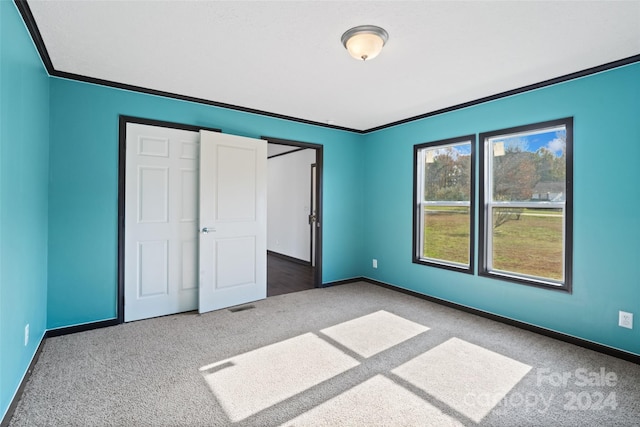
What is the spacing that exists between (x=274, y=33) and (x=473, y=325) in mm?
3312

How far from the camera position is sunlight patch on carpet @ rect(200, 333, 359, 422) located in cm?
205

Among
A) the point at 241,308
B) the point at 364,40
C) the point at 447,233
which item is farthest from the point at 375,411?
the point at 447,233

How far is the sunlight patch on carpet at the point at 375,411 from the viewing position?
185 centimetres

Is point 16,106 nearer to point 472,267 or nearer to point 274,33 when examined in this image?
point 274,33

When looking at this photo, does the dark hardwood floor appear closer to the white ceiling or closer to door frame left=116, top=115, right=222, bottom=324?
door frame left=116, top=115, right=222, bottom=324

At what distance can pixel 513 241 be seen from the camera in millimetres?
3477

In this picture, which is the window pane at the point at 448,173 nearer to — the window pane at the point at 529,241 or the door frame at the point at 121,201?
the window pane at the point at 529,241

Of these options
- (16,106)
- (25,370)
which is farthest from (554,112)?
(25,370)

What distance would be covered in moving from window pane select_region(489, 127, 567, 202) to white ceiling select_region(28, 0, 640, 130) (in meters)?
0.56

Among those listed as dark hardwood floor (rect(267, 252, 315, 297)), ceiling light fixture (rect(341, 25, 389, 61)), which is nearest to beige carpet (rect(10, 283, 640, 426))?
dark hardwood floor (rect(267, 252, 315, 297))

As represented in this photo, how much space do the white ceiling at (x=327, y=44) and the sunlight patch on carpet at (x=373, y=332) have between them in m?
2.47

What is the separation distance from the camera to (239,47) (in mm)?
2482

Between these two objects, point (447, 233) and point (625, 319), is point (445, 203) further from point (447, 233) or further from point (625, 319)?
point (625, 319)

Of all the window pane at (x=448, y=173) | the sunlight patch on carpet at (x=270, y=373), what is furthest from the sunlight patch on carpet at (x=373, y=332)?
the window pane at (x=448, y=173)
